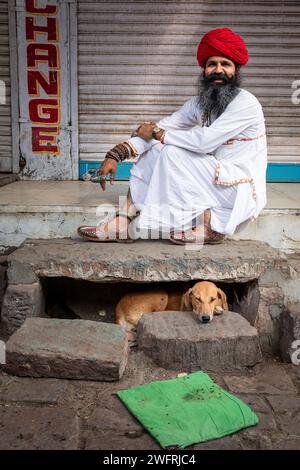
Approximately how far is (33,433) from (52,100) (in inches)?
172

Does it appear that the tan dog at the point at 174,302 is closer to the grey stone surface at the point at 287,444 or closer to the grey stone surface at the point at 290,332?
the grey stone surface at the point at 290,332

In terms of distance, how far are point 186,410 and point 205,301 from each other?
96cm

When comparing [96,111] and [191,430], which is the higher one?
[96,111]

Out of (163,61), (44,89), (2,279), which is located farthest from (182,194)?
(44,89)

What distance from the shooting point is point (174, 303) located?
4.32 meters

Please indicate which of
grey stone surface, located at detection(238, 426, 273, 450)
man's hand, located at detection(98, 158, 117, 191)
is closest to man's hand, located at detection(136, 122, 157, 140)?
man's hand, located at detection(98, 158, 117, 191)

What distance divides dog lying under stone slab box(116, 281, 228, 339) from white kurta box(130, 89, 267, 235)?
1.80 ft

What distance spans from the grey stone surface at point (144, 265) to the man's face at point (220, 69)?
139 cm

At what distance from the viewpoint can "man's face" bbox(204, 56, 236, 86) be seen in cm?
409

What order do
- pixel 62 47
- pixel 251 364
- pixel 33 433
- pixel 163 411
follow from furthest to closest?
pixel 62 47 → pixel 251 364 → pixel 163 411 → pixel 33 433

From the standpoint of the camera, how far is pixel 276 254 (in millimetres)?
3979

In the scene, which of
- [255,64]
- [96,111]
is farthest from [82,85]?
[255,64]

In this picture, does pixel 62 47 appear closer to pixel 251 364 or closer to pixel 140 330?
pixel 140 330

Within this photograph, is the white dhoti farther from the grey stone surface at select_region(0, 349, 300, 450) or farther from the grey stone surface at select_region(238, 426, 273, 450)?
the grey stone surface at select_region(238, 426, 273, 450)
